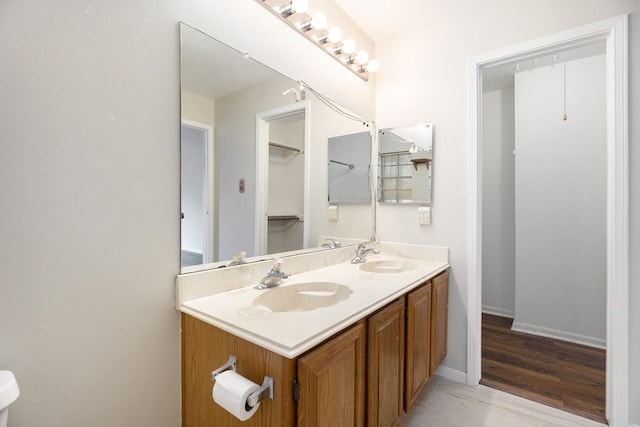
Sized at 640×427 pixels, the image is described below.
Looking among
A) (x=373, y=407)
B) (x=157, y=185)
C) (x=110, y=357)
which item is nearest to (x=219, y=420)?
(x=110, y=357)

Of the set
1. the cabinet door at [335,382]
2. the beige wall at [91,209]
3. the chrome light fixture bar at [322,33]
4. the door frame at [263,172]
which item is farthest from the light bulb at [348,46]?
the cabinet door at [335,382]

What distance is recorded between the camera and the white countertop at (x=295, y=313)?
80cm

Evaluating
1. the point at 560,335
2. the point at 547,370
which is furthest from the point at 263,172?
the point at 560,335

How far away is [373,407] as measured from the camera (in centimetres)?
110

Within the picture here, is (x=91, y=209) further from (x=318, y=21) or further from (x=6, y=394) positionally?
(x=318, y=21)

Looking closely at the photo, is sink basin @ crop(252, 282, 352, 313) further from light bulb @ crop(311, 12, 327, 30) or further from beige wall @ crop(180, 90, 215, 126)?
light bulb @ crop(311, 12, 327, 30)

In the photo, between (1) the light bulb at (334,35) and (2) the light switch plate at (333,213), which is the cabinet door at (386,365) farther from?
(1) the light bulb at (334,35)

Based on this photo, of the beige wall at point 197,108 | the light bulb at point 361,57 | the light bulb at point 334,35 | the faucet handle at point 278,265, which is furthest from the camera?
the light bulb at point 361,57

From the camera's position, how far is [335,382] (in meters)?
0.90

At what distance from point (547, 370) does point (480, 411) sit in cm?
82

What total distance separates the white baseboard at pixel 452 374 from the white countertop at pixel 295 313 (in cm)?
88

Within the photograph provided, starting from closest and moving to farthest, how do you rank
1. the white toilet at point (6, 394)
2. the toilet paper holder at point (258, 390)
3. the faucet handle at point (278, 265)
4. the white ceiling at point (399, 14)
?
the white toilet at point (6, 394) < the toilet paper holder at point (258, 390) < the faucet handle at point (278, 265) < the white ceiling at point (399, 14)

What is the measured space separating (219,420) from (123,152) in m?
0.92

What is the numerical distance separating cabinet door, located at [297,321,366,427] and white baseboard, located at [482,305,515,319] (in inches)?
105
